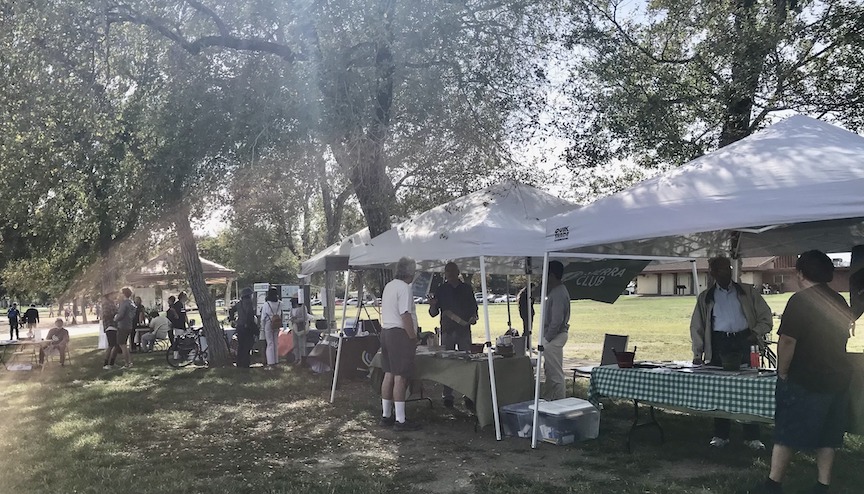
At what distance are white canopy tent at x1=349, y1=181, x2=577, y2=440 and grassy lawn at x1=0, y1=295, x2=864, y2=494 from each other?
1.01 meters

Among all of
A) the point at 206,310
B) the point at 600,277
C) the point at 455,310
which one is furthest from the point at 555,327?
the point at 206,310

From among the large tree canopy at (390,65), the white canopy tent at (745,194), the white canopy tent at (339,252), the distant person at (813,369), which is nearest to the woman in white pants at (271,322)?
the white canopy tent at (339,252)

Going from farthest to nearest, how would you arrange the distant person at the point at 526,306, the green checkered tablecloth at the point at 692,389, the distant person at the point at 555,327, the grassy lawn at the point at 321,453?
the distant person at the point at 526,306 → the distant person at the point at 555,327 → the grassy lawn at the point at 321,453 → the green checkered tablecloth at the point at 692,389

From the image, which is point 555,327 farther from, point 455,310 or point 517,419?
point 455,310

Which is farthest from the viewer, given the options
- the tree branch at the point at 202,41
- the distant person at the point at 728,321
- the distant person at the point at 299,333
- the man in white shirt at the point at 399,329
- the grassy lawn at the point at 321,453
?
the distant person at the point at 299,333

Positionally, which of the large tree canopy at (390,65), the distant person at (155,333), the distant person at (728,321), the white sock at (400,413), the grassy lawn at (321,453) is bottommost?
the grassy lawn at (321,453)

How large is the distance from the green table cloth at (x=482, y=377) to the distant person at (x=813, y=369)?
2.87 metres

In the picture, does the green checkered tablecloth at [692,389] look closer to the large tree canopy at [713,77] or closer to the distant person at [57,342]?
the large tree canopy at [713,77]

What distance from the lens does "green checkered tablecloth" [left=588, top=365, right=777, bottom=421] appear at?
15.6 ft

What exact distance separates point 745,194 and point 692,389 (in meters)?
1.53

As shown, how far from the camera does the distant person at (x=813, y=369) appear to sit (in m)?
3.98

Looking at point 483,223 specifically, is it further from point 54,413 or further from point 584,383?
point 54,413

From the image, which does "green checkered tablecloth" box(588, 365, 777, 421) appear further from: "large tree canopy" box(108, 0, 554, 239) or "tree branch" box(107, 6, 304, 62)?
"tree branch" box(107, 6, 304, 62)

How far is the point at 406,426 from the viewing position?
7.07 meters
